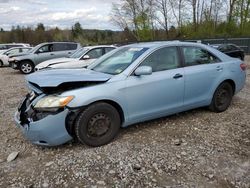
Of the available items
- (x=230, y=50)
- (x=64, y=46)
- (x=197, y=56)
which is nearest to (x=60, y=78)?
(x=197, y=56)

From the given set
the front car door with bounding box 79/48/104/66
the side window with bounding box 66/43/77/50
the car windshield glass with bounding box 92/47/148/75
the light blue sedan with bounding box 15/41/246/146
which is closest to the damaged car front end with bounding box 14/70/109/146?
the light blue sedan with bounding box 15/41/246/146

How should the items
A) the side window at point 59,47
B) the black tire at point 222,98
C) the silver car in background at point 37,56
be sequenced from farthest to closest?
the side window at point 59,47 → the silver car in background at point 37,56 → the black tire at point 222,98

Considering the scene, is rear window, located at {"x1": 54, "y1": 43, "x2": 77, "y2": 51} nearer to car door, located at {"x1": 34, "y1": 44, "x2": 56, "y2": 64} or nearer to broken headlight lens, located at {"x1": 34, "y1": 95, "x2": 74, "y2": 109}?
car door, located at {"x1": 34, "y1": 44, "x2": 56, "y2": 64}

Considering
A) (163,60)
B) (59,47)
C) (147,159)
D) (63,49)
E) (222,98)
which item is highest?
(59,47)

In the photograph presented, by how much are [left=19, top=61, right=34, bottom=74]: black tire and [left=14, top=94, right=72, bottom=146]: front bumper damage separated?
10400mm

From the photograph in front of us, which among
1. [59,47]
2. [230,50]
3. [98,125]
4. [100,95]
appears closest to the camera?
[100,95]

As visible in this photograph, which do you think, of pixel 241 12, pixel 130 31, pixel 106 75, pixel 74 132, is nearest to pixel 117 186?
pixel 74 132

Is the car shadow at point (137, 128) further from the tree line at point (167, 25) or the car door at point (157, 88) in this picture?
the tree line at point (167, 25)

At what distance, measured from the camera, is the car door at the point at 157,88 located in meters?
3.85

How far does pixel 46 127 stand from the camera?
3.31 meters

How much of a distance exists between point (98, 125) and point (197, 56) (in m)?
2.36

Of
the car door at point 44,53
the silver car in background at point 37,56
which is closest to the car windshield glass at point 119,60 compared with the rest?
the silver car in background at point 37,56

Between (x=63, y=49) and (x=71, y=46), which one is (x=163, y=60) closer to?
(x=63, y=49)

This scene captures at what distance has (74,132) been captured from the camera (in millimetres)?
3504
